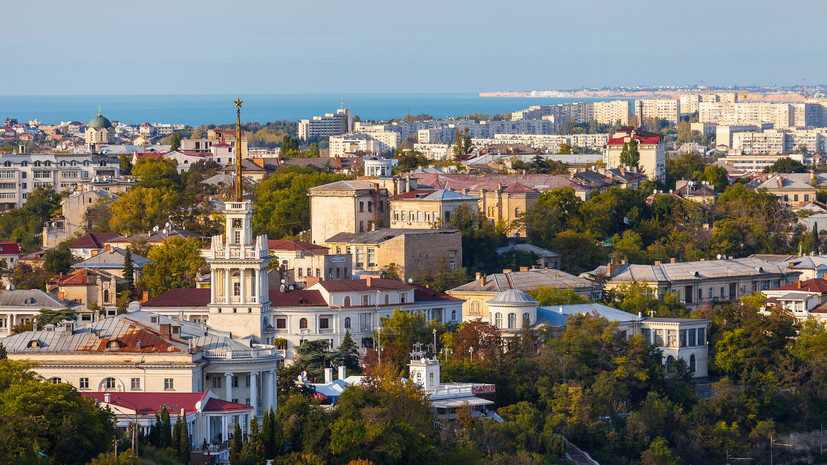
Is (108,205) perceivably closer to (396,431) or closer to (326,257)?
(326,257)

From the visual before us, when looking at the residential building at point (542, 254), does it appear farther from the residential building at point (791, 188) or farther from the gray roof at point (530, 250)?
the residential building at point (791, 188)

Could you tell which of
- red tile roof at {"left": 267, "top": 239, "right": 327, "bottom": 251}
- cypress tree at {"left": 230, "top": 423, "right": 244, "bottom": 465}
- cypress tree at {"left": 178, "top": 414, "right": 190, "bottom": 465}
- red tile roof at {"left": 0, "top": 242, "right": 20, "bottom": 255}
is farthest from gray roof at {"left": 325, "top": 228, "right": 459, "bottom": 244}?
cypress tree at {"left": 178, "top": 414, "right": 190, "bottom": 465}

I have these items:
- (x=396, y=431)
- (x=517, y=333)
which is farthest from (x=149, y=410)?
(x=517, y=333)

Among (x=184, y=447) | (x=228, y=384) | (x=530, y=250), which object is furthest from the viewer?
(x=530, y=250)

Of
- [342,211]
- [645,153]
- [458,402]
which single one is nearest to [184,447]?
[458,402]

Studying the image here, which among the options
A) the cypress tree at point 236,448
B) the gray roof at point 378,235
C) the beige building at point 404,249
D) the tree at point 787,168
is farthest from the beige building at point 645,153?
the cypress tree at point 236,448

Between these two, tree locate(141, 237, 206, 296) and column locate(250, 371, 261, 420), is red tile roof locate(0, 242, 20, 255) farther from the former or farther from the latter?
column locate(250, 371, 261, 420)

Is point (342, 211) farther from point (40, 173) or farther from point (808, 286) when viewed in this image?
point (40, 173)
